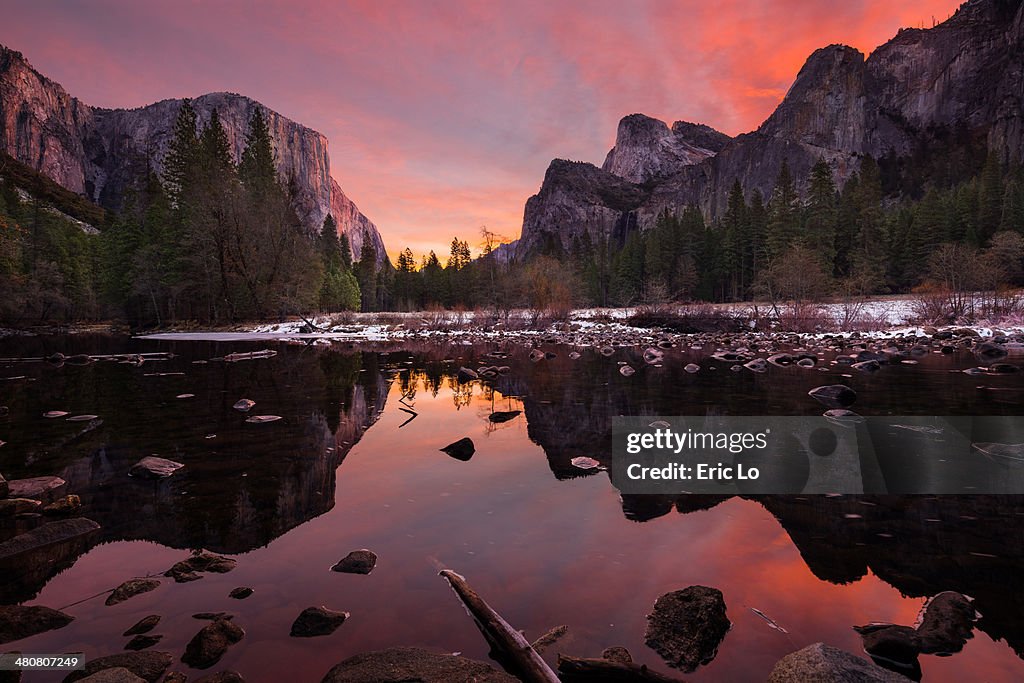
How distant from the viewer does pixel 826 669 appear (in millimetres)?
2014

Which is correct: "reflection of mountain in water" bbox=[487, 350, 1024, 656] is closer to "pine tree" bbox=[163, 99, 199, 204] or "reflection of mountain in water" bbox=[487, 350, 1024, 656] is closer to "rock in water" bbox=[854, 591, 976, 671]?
"rock in water" bbox=[854, 591, 976, 671]

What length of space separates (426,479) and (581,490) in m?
1.70

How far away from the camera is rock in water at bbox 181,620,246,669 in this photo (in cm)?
227

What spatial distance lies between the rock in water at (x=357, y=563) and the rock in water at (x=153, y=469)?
10.3 ft

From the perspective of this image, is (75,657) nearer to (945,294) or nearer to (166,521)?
(166,521)

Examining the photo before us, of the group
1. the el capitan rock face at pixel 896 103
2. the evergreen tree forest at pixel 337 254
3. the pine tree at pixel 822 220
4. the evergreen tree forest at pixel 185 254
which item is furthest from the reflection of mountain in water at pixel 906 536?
the el capitan rock face at pixel 896 103

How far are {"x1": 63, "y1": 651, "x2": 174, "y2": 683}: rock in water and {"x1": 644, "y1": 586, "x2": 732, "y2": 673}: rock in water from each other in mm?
2388

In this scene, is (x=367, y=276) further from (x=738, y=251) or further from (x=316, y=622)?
(x=316, y=622)

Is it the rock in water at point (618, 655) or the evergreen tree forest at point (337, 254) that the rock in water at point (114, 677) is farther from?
the evergreen tree forest at point (337, 254)

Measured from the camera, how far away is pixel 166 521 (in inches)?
157

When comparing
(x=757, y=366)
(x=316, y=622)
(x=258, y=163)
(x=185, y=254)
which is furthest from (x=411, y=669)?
(x=258, y=163)

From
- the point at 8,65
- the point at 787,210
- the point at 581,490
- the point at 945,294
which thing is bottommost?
the point at 581,490

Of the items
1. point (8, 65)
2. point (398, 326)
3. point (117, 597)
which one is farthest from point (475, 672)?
point (8, 65)

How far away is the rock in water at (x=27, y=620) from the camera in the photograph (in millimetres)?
2430
